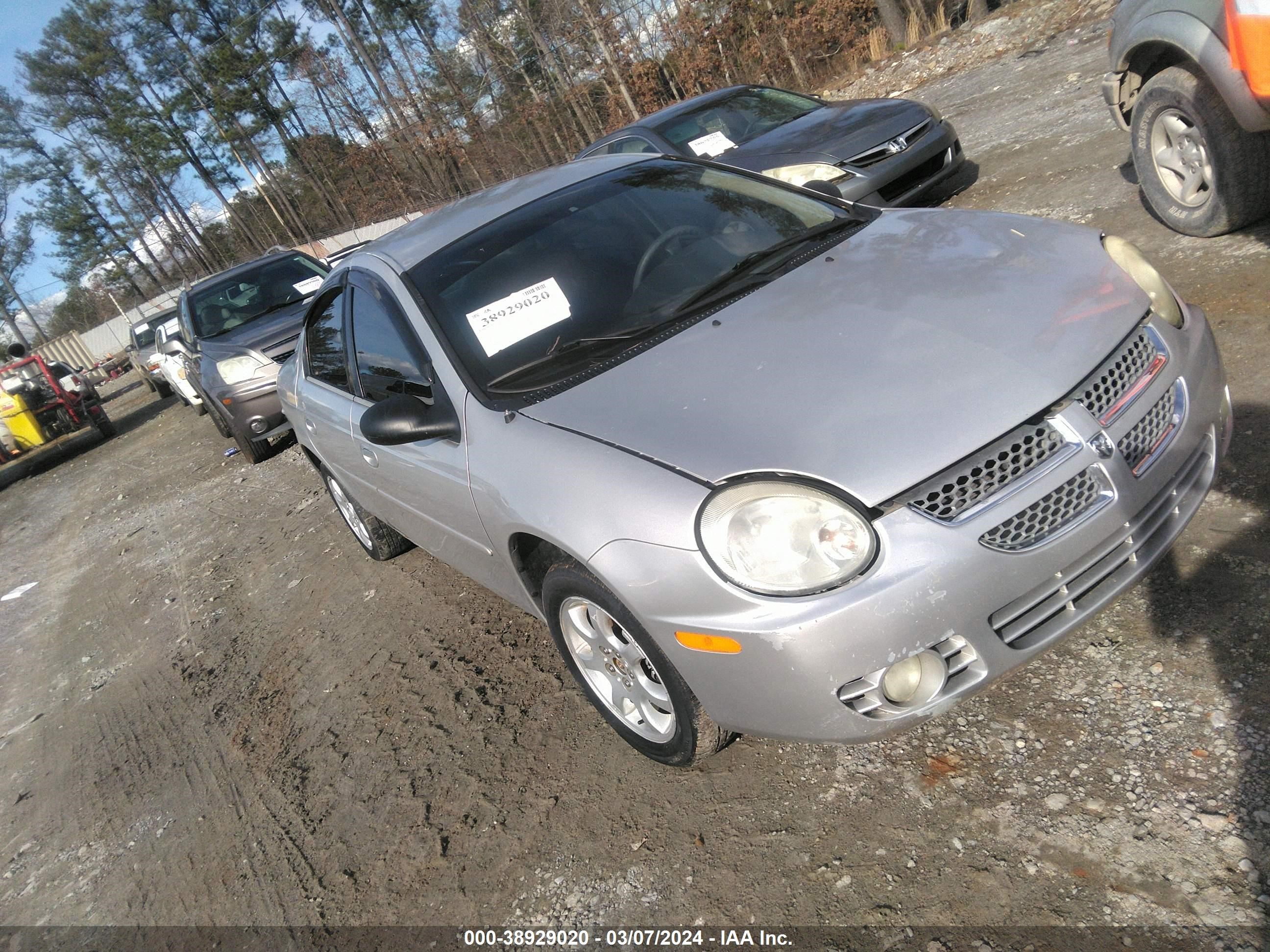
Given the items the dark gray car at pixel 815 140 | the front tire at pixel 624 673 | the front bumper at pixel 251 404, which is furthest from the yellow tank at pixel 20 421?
the front tire at pixel 624 673

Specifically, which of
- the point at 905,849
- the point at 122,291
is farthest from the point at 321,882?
the point at 122,291

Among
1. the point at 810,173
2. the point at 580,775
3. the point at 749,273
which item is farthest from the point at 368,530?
the point at 810,173

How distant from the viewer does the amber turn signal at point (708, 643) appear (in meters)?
2.17

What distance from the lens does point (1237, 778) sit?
211cm

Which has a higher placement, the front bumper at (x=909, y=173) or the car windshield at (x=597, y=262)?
the car windshield at (x=597, y=262)

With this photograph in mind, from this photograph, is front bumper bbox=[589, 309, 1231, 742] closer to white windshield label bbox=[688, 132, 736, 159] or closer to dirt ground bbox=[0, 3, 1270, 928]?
dirt ground bbox=[0, 3, 1270, 928]

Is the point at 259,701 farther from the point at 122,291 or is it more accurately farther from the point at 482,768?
the point at 122,291

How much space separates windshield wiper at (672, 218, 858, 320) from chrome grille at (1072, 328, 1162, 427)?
1.12 meters

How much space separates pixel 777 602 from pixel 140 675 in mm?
4475

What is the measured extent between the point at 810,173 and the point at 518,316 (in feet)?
15.0

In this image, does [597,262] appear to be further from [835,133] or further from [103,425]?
[103,425]

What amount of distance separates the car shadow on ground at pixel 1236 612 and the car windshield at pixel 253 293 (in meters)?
8.41

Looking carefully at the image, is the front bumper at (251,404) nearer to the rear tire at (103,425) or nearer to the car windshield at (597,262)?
the car windshield at (597,262)

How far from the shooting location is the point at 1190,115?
4.33 metres
